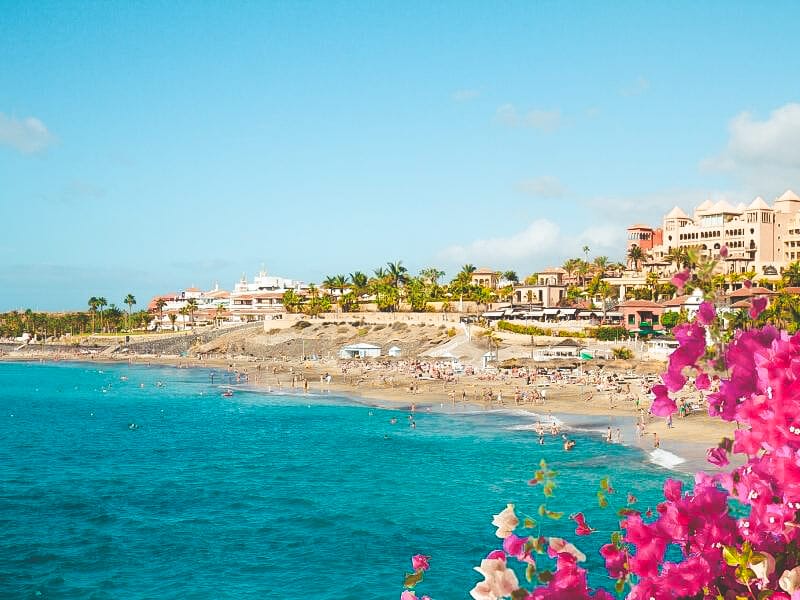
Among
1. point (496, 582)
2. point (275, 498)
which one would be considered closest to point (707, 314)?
point (496, 582)

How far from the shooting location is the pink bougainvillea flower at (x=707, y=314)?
388 centimetres

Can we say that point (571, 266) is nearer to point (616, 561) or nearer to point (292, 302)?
point (292, 302)

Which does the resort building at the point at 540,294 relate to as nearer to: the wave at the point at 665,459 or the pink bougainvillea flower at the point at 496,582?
the wave at the point at 665,459

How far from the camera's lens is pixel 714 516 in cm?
381

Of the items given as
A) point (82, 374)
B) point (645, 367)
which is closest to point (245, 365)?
point (82, 374)

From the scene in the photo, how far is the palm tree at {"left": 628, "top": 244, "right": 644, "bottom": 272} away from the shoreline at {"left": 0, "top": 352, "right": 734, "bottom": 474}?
157 ft

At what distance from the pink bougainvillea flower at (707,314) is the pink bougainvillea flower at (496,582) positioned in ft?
5.04

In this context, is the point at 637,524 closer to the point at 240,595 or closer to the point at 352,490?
the point at 240,595

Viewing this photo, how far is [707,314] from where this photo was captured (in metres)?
3.90

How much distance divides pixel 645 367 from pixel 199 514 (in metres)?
44.4

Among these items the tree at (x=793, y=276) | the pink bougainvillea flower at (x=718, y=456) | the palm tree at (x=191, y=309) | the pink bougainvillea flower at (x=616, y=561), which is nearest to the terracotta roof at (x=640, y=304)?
the tree at (x=793, y=276)

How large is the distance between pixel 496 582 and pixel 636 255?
376 ft

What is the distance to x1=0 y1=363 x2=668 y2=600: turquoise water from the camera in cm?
2502

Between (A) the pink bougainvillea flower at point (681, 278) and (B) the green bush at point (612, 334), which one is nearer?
(A) the pink bougainvillea flower at point (681, 278)
